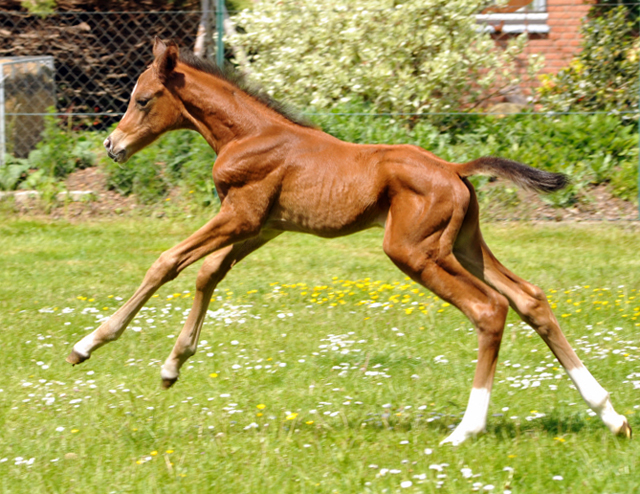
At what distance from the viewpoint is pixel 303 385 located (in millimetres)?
4941

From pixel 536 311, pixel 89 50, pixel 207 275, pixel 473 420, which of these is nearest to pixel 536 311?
pixel 536 311

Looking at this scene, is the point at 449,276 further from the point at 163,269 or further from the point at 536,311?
the point at 163,269

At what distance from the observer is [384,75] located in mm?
10148

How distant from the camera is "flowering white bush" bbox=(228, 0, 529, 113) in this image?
10.2 meters

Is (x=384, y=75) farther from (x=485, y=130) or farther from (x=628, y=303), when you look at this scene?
(x=628, y=303)

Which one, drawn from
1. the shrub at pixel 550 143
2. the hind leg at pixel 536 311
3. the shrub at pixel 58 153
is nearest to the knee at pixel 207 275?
the hind leg at pixel 536 311

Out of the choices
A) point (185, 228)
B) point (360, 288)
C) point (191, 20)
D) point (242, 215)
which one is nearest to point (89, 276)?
point (185, 228)

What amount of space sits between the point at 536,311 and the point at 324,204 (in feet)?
3.77

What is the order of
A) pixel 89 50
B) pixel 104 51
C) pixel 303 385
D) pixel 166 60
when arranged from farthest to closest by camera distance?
1. pixel 89 50
2. pixel 104 51
3. pixel 303 385
4. pixel 166 60

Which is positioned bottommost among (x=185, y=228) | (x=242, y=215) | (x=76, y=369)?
(x=185, y=228)

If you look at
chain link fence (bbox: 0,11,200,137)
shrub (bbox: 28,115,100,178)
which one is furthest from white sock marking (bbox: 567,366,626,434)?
chain link fence (bbox: 0,11,200,137)

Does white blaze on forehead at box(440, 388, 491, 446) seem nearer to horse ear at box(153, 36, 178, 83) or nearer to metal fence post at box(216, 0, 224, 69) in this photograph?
horse ear at box(153, 36, 178, 83)

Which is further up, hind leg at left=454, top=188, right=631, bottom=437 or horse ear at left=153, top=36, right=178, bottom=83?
horse ear at left=153, top=36, right=178, bottom=83

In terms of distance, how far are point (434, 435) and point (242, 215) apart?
143cm
